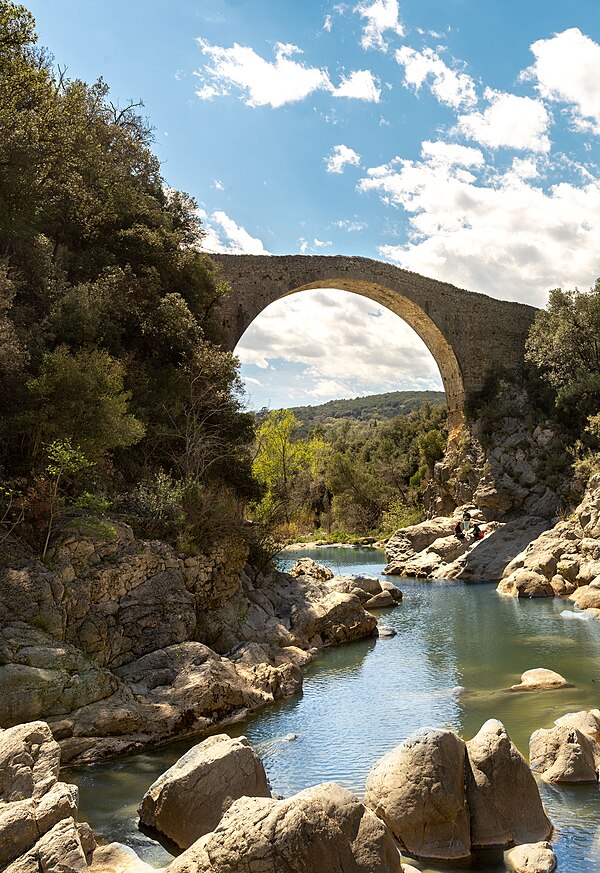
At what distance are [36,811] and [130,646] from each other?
4.36 m

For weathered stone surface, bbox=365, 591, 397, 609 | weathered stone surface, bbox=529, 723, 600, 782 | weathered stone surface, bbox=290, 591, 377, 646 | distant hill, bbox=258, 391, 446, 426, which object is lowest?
weathered stone surface, bbox=365, 591, 397, 609

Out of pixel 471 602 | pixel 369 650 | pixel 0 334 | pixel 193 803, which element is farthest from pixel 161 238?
pixel 193 803

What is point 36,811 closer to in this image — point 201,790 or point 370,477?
point 201,790

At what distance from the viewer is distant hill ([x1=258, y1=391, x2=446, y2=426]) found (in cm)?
10250

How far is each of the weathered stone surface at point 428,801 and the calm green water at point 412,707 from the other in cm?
22

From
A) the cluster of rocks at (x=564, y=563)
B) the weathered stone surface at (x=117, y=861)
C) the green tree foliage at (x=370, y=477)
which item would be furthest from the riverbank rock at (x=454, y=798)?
the green tree foliage at (x=370, y=477)

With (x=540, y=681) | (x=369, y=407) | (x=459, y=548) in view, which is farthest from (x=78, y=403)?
(x=369, y=407)

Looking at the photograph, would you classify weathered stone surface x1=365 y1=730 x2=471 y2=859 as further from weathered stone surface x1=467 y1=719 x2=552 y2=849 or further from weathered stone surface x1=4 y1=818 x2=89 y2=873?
weathered stone surface x1=4 y1=818 x2=89 y2=873

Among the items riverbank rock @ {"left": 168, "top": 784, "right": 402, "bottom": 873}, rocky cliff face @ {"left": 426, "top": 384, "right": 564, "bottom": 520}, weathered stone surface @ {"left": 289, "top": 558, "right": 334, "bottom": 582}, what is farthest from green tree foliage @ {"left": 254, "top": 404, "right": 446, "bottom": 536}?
riverbank rock @ {"left": 168, "top": 784, "right": 402, "bottom": 873}

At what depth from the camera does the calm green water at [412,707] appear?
17.6 feet

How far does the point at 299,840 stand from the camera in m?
3.59

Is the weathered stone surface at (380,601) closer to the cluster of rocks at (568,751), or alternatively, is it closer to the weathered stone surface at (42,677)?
the weathered stone surface at (42,677)

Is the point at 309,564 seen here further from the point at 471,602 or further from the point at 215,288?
the point at 215,288

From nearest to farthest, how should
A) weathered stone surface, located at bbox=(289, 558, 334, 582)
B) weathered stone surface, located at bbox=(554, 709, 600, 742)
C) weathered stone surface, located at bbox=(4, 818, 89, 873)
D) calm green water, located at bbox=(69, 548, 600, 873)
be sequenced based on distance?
weathered stone surface, located at bbox=(4, 818, 89, 873)
calm green water, located at bbox=(69, 548, 600, 873)
weathered stone surface, located at bbox=(554, 709, 600, 742)
weathered stone surface, located at bbox=(289, 558, 334, 582)
